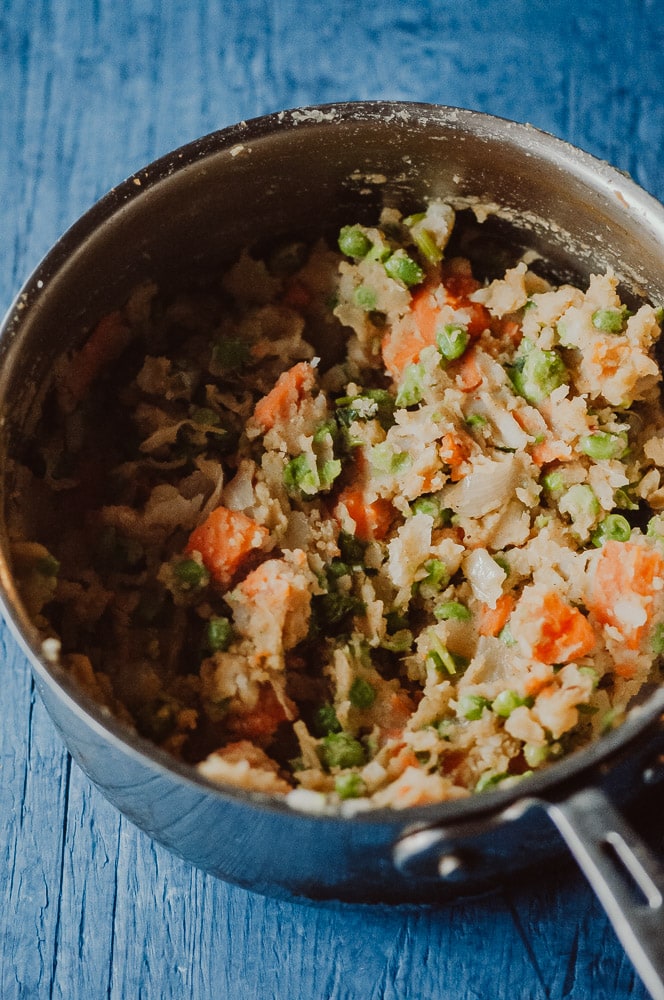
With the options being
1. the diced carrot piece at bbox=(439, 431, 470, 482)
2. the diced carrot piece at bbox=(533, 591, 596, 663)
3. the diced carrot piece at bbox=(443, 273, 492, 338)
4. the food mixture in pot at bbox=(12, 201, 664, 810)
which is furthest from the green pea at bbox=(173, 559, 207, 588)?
the diced carrot piece at bbox=(443, 273, 492, 338)

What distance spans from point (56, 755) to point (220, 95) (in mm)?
1965

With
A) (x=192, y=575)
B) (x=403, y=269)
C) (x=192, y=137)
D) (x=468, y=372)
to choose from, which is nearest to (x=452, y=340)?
(x=468, y=372)

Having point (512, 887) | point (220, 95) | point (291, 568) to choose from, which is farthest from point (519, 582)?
point (220, 95)

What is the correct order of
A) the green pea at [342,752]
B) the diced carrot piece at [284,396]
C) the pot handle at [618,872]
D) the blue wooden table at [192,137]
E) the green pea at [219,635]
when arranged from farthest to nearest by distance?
the diced carrot piece at [284,396]
the blue wooden table at [192,137]
the green pea at [219,635]
the green pea at [342,752]
the pot handle at [618,872]

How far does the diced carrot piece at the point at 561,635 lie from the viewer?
85.7 inches

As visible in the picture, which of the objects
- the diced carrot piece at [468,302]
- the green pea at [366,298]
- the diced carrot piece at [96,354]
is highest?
the diced carrot piece at [468,302]

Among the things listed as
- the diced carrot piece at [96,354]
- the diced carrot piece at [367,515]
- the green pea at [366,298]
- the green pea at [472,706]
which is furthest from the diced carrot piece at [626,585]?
the diced carrot piece at [96,354]

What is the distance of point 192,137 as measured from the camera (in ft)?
10.1

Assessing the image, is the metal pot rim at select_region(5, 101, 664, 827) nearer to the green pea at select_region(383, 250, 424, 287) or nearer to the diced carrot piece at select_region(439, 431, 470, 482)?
the green pea at select_region(383, 250, 424, 287)

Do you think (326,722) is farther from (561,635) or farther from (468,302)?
(468,302)

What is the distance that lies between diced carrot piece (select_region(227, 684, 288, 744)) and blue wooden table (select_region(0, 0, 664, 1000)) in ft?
1.48

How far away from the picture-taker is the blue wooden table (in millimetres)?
2350

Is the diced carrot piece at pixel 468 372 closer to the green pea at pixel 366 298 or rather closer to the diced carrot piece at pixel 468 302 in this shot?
the diced carrot piece at pixel 468 302

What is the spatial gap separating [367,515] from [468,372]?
42 cm
